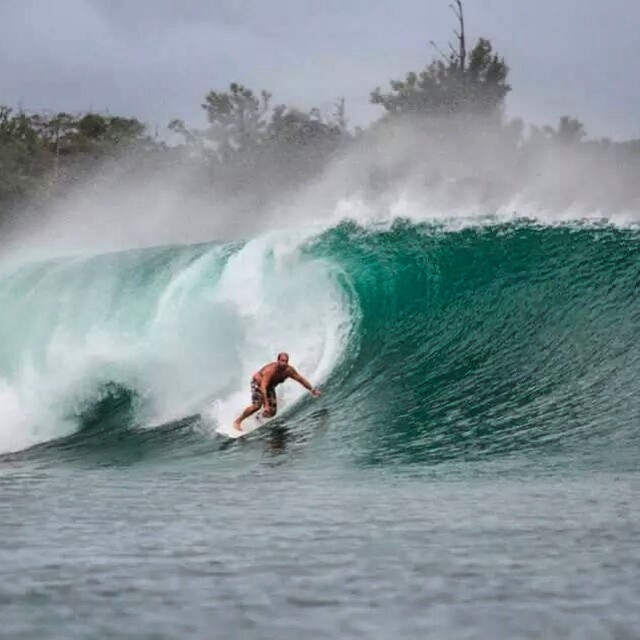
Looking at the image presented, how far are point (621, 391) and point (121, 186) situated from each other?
51.7 meters

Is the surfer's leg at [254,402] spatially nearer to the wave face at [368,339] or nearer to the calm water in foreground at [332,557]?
the wave face at [368,339]

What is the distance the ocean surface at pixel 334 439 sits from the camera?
293 inches

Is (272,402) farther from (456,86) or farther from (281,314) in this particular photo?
(456,86)

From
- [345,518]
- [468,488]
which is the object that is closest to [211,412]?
[468,488]

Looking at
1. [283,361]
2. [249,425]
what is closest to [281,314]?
[283,361]

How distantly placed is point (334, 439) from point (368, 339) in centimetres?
491

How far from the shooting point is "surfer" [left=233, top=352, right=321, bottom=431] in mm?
17344

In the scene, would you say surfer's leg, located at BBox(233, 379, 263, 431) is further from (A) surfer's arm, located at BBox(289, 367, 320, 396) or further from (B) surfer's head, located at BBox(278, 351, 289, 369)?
(A) surfer's arm, located at BBox(289, 367, 320, 396)

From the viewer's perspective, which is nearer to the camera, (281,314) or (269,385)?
(269,385)

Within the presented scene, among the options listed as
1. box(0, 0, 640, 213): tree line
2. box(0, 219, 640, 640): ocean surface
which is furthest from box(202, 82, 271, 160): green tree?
box(0, 219, 640, 640): ocean surface

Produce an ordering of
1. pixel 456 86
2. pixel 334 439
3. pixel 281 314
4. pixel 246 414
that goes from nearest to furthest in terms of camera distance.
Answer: pixel 334 439 → pixel 246 414 → pixel 281 314 → pixel 456 86

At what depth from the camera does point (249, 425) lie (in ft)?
57.0

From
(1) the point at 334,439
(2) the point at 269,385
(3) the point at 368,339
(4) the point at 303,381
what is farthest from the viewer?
(3) the point at 368,339

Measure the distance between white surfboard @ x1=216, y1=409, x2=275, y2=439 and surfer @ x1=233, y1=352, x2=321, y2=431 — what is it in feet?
0.24
